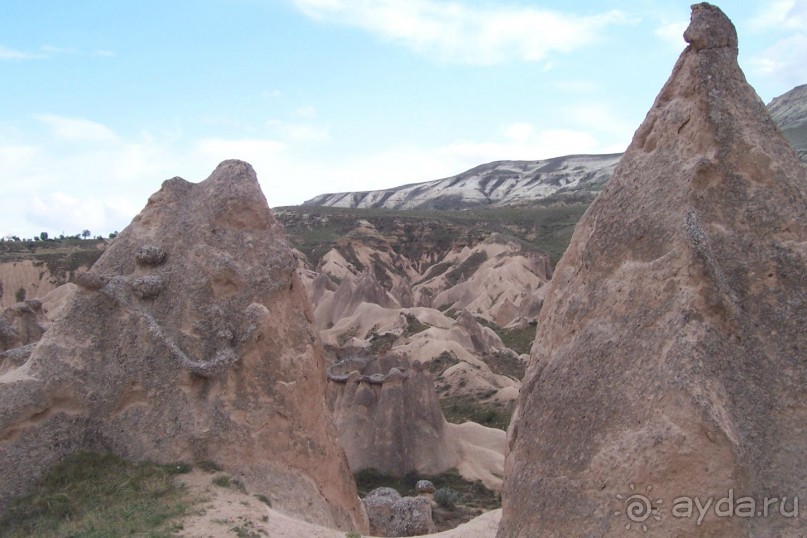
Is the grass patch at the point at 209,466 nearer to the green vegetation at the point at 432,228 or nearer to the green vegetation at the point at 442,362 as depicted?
the green vegetation at the point at 442,362

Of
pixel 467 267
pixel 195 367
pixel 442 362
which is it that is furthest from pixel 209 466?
pixel 467 267

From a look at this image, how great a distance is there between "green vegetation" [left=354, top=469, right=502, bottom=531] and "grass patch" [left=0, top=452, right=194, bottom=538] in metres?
6.38

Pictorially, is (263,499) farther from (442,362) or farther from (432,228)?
(432,228)

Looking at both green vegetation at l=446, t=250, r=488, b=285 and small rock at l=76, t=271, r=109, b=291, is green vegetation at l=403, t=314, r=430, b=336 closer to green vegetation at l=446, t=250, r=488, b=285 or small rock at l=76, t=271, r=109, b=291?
green vegetation at l=446, t=250, r=488, b=285

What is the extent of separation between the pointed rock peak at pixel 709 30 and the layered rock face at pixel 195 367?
4909 millimetres

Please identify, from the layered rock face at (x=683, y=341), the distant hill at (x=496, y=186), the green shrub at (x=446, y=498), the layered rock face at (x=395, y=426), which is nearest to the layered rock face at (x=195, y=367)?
the layered rock face at (x=683, y=341)

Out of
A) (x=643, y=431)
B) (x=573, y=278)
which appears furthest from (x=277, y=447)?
(x=643, y=431)

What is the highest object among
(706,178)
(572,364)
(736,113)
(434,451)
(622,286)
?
(736,113)

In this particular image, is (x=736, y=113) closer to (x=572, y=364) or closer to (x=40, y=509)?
(x=572, y=364)

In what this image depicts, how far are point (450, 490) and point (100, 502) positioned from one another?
8535 mm

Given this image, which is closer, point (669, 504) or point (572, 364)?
point (669, 504)

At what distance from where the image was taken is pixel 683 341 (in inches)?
178

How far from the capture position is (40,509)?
23.5 ft

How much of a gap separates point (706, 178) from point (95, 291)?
244 inches
